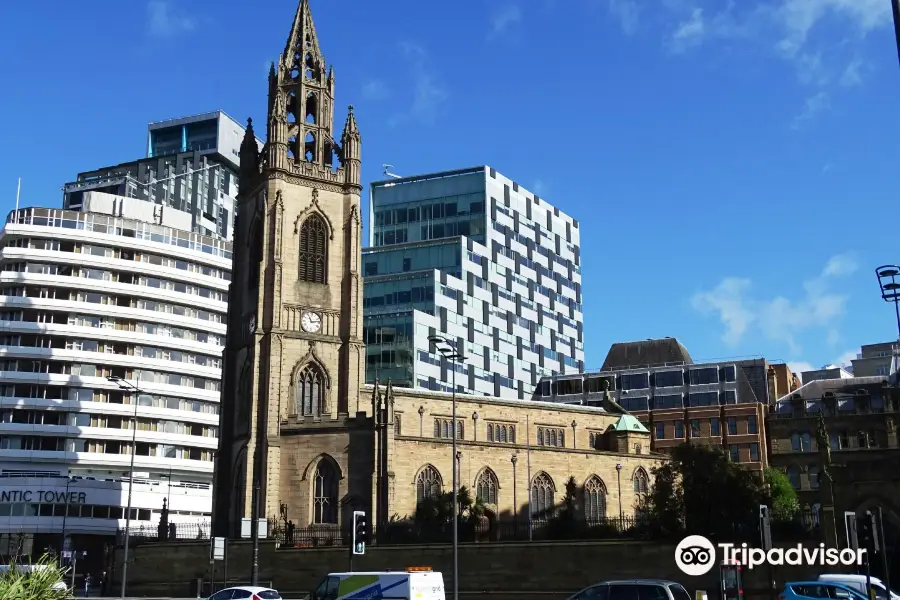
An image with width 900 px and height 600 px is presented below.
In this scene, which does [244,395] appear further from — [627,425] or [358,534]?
[358,534]

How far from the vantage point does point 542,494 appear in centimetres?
6806

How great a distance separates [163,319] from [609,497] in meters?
50.1

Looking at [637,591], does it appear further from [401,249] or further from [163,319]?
[401,249]

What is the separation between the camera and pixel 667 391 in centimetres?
9638

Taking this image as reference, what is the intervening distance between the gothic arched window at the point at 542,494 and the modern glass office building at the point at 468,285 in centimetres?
3311

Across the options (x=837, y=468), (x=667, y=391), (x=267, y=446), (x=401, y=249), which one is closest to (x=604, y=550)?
(x=837, y=468)

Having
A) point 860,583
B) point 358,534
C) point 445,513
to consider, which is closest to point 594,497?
point 445,513

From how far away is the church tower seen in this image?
61125 mm

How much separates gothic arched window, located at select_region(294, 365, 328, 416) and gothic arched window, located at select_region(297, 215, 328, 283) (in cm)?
646

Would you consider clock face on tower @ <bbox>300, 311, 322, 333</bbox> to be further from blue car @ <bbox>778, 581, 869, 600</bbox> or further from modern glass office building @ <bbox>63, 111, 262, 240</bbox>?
modern glass office building @ <bbox>63, 111, 262, 240</bbox>

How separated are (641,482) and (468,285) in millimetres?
46530

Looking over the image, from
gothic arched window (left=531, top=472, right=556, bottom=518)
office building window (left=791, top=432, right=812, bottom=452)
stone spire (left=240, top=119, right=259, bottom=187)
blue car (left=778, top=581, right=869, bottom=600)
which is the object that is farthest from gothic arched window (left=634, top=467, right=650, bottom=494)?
blue car (left=778, top=581, right=869, bottom=600)

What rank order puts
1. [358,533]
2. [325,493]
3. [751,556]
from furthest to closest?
[325,493] < [751,556] < [358,533]

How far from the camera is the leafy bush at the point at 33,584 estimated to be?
13.9 metres
